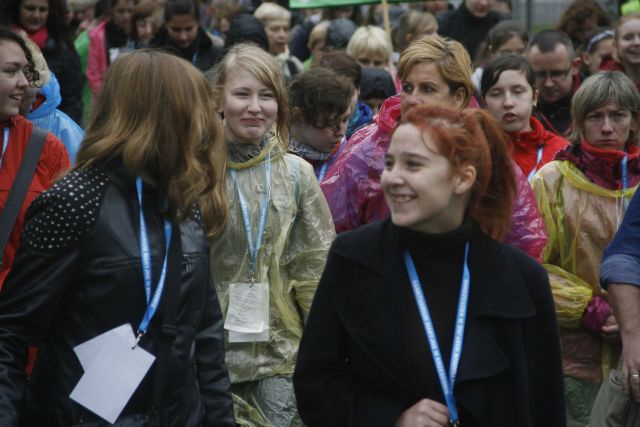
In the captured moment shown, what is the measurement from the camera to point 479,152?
351 cm

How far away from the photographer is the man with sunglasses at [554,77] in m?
8.26

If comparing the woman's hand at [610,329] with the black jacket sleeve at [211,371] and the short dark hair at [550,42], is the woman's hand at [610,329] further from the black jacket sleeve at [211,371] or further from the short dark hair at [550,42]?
the short dark hair at [550,42]

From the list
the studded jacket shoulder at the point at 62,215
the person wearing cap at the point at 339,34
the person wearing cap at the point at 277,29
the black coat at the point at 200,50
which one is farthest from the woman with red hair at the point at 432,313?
the person wearing cap at the point at 277,29

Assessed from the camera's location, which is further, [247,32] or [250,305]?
[247,32]

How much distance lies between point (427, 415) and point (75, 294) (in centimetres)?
111

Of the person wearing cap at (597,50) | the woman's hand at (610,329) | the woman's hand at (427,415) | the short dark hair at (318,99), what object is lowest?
the woman's hand at (610,329)

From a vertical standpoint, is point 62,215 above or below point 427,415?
above

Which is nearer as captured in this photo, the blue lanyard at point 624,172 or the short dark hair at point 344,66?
the blue lanyard at point 624,172

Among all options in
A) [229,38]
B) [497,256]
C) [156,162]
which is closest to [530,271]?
[497,256]

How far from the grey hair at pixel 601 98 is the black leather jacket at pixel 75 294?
10.7ft

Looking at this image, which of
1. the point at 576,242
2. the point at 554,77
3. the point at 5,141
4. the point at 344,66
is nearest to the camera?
the point at 5,141

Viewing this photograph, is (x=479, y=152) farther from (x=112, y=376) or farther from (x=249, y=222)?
(x=249, y=222)

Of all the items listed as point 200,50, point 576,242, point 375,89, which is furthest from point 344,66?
point 200,50

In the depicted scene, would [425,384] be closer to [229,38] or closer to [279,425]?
[279,425]
